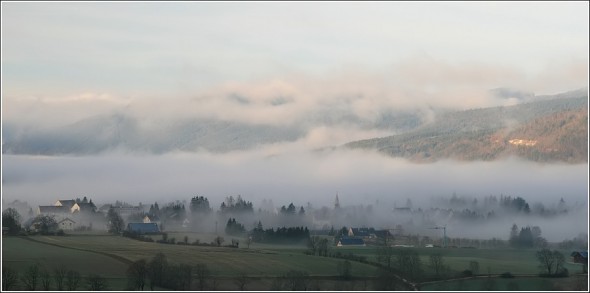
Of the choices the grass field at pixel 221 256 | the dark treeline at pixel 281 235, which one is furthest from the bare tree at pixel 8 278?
the dark treeline at pixel 281 235

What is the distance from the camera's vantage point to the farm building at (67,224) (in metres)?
85.5

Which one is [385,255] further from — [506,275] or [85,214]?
[85,214]

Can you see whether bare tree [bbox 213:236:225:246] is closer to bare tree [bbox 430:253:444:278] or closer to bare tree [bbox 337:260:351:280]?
bare tree [bbox 337:260:351:280]

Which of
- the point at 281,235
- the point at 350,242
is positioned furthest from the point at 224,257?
the point at 350,242

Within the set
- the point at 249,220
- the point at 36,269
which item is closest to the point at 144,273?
the point at 36,269

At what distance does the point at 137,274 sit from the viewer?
6525cm

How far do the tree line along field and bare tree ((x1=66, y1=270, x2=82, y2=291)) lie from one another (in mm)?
939

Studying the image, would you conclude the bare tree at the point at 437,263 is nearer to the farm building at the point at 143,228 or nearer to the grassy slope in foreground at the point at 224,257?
the grassy slope in foreground at the point at 224,257

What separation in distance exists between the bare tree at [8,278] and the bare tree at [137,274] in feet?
21.3

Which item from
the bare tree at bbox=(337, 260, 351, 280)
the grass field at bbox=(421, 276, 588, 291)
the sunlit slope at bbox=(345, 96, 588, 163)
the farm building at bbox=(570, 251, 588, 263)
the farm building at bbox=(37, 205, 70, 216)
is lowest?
the grass field at bbox=(421, 276, 588, 291)

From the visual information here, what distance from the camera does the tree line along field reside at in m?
67.7

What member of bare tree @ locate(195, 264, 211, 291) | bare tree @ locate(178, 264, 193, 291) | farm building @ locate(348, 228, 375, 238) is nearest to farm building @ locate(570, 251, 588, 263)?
farm building @ locate(348, 228, 375, 238)

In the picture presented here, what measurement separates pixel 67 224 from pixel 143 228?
6088 mm

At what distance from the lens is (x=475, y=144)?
427 feet
